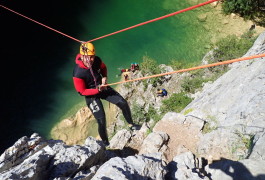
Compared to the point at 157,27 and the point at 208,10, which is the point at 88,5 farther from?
the point at 208,10

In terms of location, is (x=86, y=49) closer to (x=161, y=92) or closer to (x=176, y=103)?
(x=176, y=103)

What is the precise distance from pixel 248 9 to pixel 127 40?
8.07m

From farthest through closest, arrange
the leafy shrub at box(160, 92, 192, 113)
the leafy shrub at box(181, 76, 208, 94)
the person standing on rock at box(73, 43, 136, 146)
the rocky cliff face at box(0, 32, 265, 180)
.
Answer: the leafy shrub at box(181, 76, 208, 94), the leafy shrub at box(160, 92, 192, 113), the person standing on rock at box(73, 43, 136, 146), the rocky cliff face at box(0, 32, 265, 180)

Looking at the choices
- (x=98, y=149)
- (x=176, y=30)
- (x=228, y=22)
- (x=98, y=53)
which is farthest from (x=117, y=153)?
(x=228, y=22)

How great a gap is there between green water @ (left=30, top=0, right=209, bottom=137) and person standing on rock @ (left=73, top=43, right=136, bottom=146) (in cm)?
652

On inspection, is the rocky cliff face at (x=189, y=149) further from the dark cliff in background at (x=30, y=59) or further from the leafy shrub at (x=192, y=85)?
the dark cliff in background at (x=30, y=59)

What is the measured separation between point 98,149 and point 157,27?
38.3ft

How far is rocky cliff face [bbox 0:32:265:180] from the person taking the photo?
12.0 feet

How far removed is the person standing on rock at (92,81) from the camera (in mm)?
5164

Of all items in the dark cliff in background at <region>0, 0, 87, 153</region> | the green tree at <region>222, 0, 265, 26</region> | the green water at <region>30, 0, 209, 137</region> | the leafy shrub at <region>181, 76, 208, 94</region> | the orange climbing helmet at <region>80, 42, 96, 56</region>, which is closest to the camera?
the orange climbing helmet at <region>80, 42, 96, 56</region>

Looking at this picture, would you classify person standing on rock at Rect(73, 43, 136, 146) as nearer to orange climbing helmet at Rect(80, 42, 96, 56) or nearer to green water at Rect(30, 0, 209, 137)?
orange climbing helmet at Rect(80, 42, 96, 56)

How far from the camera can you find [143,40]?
14320 mm

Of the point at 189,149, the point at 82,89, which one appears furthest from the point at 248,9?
the point at 82,89

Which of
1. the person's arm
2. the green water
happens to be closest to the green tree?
the green water
